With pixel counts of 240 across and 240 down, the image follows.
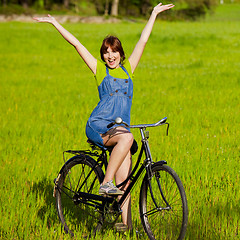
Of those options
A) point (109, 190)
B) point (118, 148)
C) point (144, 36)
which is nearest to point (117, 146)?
point (118, 148)

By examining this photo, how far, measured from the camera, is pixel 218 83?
49.0ft

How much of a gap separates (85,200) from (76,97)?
8414mm

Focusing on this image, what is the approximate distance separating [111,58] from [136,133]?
4435 mm

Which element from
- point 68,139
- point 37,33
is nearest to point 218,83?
point 68,139

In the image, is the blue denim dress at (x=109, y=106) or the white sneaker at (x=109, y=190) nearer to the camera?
the white sneaker at (x=109, y=190)

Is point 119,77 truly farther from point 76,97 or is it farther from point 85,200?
point 76,97

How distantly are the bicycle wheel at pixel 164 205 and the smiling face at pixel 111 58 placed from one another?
3.56 feet

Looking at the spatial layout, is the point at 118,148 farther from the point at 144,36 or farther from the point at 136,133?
the point at 136,133

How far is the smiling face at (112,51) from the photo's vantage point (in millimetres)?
4621

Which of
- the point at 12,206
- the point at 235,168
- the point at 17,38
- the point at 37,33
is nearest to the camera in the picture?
the point at 12,206

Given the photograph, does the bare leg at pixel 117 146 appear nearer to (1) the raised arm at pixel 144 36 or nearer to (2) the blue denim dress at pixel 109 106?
(2) the blue denim dress at pixel 109 106

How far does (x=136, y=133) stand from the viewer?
29.6 ft

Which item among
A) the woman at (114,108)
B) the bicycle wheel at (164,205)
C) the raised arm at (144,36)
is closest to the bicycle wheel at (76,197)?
the woman at (114,108)

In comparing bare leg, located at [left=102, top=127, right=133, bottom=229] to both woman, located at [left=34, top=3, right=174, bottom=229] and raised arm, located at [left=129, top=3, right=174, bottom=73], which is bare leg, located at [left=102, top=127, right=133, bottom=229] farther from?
raised arm, located at [left=129, top=3, right=174, bottom=73]
